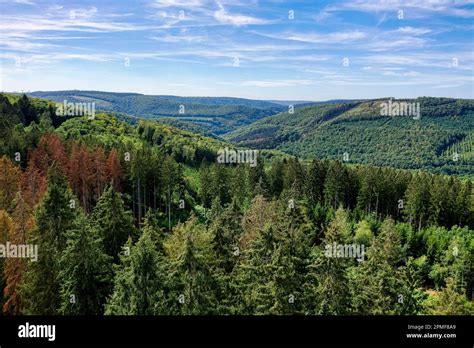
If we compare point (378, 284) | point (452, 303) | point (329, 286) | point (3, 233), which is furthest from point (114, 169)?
point (452, 303)

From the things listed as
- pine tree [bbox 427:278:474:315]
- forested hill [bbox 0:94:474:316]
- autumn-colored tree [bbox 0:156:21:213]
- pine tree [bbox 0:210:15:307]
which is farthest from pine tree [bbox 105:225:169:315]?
autumn-colored tree [bbox 0:156:21:213]

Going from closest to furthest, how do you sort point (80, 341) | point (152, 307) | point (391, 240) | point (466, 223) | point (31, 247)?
point (80, 341)
point (152, 307)
point (31, 247)
point (391, 240)
point (466, 223)

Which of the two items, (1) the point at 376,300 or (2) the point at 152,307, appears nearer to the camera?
(2) the point at 152,307

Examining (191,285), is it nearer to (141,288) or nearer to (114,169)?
(141,288)

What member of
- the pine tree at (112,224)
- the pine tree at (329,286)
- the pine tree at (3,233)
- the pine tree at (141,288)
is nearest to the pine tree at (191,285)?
the pine tree at (141,288)

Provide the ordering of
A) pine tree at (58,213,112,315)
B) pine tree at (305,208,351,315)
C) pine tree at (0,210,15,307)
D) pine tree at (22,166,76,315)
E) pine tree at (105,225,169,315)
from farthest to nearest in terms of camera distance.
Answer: pine tree at (0,210,15,307)
pine tree at (22,166,76,315)
pine tree at (305,208,351,315)
pine tree at (58,213,112,315)
pine tree at (105,225,169,315)

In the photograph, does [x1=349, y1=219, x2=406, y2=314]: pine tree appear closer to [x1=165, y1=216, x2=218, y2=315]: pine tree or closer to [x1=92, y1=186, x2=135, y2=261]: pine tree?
[x1=165, y1=216, x2=218, y2=315]: pine tree

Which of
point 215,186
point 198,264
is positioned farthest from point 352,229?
point 198,264

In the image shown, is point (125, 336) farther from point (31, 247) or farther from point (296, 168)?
point (296, 168)
